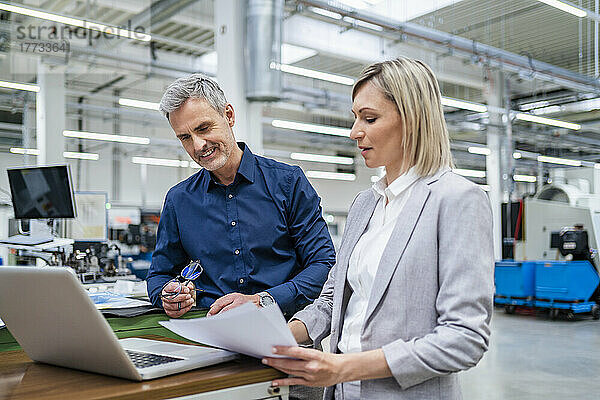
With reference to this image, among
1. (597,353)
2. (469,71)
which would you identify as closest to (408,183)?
(597,353)

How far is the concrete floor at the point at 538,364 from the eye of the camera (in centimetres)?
449

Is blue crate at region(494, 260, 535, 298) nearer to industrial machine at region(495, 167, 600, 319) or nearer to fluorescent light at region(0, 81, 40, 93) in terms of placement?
industrial machine at region(495, 167, 600, 319)

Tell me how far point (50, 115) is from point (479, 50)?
20.4 ft

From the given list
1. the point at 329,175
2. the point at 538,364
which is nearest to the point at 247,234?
the point at 538,364

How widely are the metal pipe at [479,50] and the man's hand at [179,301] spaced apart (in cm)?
577

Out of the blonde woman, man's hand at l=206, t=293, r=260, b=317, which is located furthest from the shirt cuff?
the blonde woman

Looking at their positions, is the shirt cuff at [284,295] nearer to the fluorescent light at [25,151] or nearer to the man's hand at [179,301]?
the man's hand at [179,301]

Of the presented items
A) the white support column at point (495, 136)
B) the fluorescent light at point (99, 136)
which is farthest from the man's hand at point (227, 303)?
the fluorescent light at point (99, 136)

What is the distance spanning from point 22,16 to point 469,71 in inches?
329

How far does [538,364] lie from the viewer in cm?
540

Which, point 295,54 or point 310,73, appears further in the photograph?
point 295,54

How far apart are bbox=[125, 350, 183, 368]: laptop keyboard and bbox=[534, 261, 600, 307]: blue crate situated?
777 cm

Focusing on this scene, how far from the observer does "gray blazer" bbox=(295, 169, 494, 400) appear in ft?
3.33

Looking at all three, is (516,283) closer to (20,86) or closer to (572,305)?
(572,305)
